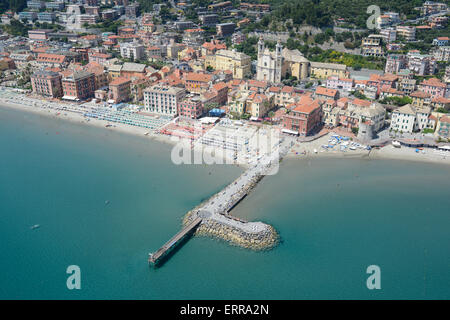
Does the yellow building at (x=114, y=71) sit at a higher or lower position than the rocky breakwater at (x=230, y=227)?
higher

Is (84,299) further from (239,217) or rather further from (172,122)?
(172,122)

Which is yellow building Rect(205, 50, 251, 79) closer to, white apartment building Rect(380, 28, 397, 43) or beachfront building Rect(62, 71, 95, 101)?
beachfront building Rect(62, 71, 95, 101)

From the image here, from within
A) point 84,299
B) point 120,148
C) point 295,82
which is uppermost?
point 295,82

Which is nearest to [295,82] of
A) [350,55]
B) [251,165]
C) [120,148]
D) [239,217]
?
[350,55]

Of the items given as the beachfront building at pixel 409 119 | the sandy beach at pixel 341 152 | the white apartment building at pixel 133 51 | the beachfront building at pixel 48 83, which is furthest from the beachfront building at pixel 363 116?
the beachfront building at pixel 48 83

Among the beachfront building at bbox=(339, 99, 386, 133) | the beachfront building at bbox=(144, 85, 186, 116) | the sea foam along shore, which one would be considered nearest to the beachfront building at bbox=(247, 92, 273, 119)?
the sea foam along shore

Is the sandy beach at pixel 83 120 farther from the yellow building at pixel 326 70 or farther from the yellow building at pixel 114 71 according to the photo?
the yellow building at pixel 326 70

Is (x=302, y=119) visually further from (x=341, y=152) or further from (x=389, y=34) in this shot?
(x=389, y=34)
